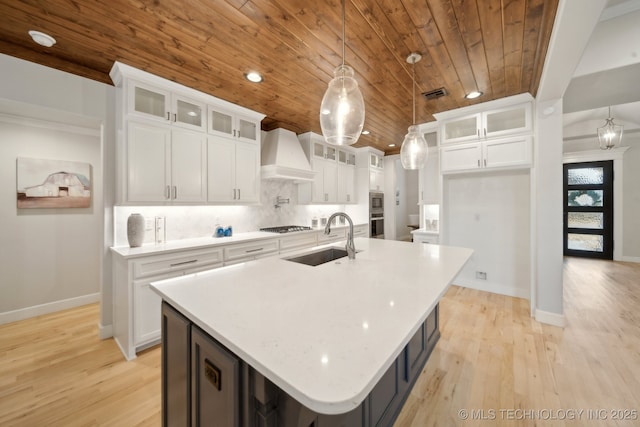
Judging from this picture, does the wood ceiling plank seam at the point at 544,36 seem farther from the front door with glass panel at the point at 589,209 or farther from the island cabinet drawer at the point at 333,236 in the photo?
the front door with glass panel at the point at 589,209

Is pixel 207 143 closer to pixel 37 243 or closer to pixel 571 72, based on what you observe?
pixel 37 243

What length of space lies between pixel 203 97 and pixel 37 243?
262cm

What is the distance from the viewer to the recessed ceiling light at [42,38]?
70.9 inches

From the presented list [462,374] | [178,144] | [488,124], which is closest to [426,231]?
[488,124]

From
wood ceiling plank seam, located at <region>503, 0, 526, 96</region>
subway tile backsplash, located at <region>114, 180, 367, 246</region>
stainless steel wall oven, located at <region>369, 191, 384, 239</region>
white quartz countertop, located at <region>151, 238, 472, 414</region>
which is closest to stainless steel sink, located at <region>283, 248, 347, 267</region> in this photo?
white quartz countertop, located at <region>151, 238, 472, 414</region>

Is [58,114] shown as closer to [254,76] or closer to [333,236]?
[254,76]

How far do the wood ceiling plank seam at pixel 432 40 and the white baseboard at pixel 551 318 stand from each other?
2670 mm

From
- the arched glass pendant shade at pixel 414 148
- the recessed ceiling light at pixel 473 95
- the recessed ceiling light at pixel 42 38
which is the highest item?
the recessed ceiling light at pixel 473 95

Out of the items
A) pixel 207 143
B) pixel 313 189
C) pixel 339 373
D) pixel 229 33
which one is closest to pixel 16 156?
pixel 207 143

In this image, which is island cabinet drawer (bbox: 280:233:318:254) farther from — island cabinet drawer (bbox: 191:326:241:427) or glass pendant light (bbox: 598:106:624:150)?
glass pendant light (bbox: 598:106:624:150)

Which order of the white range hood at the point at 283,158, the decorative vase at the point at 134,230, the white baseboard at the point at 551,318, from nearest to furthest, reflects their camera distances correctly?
the decorative vase at the point at 134,230
the white baseboard at the point at 551,318
the white range hood at the point at 283,158

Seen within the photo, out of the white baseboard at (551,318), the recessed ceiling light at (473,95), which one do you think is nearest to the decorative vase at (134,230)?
the recessed ceiling light at (473,95)

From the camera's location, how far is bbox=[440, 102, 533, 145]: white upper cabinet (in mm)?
3066

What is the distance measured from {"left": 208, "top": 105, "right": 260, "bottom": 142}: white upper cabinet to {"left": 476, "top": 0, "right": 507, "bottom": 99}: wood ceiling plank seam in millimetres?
2639
